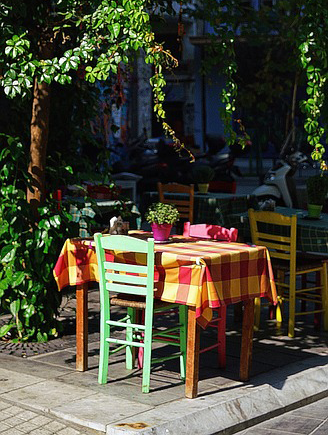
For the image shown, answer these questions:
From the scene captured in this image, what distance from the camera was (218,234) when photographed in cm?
698

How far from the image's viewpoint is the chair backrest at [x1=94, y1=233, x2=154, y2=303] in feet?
19.5

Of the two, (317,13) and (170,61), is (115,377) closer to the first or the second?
(170,61)

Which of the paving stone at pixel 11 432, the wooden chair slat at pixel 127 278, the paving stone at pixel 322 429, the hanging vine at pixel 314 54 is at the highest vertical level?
the hanging vine at pixel 314 54

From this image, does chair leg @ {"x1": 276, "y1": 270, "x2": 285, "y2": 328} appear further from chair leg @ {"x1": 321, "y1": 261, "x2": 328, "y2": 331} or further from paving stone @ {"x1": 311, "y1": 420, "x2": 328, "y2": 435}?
paving stone @ {"x1": 311, "y1": 420, "x2": 328, "y2": 435}

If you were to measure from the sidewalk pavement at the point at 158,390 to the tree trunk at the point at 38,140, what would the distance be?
1272 mm

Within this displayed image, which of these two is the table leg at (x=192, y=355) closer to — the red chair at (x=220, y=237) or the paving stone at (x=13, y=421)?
the red chair at (x=220, y=237)

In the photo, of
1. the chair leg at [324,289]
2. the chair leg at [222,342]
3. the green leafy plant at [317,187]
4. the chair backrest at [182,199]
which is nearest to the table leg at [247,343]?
the chair leg at [222,342]

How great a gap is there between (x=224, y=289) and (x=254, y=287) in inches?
15.2

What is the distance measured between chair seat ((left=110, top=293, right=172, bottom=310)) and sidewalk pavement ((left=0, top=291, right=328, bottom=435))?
562 millimetres

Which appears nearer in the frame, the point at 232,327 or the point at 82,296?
the point at 82,296

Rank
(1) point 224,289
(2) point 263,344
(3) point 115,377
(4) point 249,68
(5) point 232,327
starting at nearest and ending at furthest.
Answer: (1) point 224,289 < (3) point 115,377 < (2) point 263,344 < (5) point 232,327 < (4) point 249,68

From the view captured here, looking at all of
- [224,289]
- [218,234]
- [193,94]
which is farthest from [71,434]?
[193,94]

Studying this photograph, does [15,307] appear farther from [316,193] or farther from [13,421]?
[316,193]

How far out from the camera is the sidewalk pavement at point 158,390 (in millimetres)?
5516
